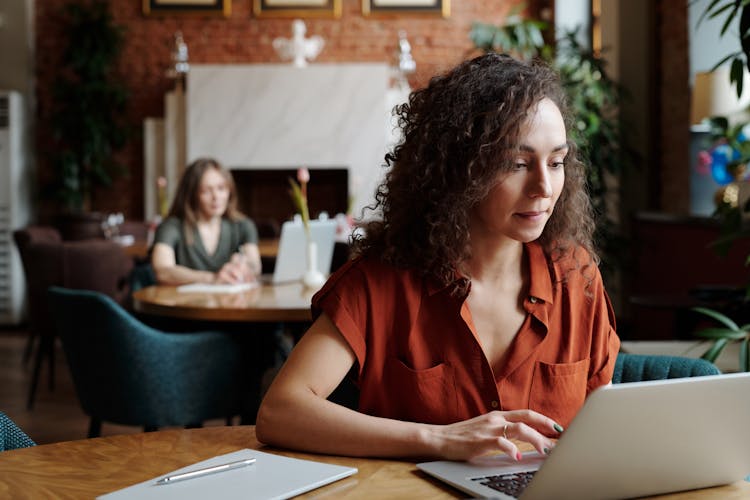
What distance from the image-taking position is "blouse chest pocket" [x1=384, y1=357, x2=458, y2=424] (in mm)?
1554

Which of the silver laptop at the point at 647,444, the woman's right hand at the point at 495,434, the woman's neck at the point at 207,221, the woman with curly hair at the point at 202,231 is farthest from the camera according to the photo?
the woman's neck at the point at 207,221

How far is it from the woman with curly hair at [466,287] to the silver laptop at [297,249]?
2.33 meters

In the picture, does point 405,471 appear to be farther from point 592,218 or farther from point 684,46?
point 684,46

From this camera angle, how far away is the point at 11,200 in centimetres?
894

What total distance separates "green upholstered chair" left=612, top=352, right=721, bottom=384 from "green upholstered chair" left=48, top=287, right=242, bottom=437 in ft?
5.66

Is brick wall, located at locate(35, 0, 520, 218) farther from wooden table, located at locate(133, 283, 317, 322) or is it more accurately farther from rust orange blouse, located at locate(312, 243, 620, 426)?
rust orange blouse, located at locate(312, 243, 620, 426)

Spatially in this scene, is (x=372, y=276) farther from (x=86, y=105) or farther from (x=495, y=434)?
(x=86, y=105)

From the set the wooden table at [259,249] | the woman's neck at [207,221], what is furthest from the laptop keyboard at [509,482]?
the wooden table at [259,249]

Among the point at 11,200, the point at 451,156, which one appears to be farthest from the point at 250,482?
the point at 11,200

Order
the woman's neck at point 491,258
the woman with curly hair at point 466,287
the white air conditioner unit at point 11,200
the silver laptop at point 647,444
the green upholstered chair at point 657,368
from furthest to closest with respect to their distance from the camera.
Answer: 1. the white air conditioner unit at point 11,200
2. the green upholstered chair at point 657,368
3. the woman's neck at point 491,258
4. the woman with curly hair at point 466,287
5. the silver laptop at point 647,444

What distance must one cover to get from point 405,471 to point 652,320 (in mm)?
5578

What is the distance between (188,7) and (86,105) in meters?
1.38

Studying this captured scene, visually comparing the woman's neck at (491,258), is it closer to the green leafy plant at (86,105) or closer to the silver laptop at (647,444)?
the silver laptop at (647,444)

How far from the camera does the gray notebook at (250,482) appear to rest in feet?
3.81
